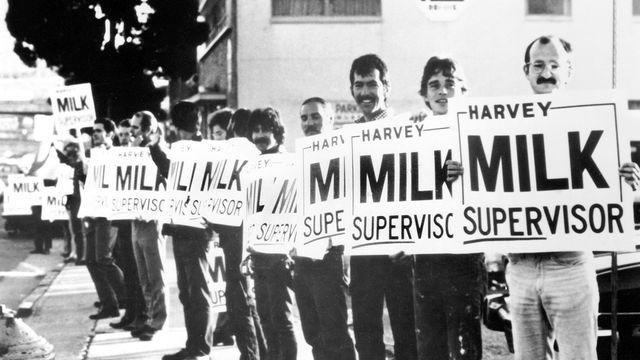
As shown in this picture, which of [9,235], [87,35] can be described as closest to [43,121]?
[9,235]

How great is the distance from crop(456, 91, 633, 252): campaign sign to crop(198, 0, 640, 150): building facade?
14.7 m

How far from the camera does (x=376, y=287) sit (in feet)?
17.3

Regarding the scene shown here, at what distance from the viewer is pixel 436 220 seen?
4.67 metres

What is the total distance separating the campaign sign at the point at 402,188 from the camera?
4.66m

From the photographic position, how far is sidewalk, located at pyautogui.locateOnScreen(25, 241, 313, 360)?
321 inches

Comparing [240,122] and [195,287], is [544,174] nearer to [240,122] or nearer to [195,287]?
[240,122]

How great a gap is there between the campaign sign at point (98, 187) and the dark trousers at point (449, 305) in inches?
199

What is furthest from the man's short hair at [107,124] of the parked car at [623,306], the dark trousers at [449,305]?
the dark trousers at [449,305]

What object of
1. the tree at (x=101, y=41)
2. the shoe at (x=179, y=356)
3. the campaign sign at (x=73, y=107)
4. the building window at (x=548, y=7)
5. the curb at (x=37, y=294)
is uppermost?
the tree at (x=101, y=41)

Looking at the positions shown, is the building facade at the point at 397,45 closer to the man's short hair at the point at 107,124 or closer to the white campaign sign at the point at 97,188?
the man's short hair at the point at 107,124

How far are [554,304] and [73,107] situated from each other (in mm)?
8928

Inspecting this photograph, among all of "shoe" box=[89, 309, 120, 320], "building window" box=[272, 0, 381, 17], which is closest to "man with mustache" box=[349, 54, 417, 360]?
"shoe" box=[89, 309, 120, 320]

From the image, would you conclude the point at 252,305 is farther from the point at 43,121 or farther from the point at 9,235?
→ the point at 9,235

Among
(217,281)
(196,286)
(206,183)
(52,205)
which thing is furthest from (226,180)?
(52,205)
